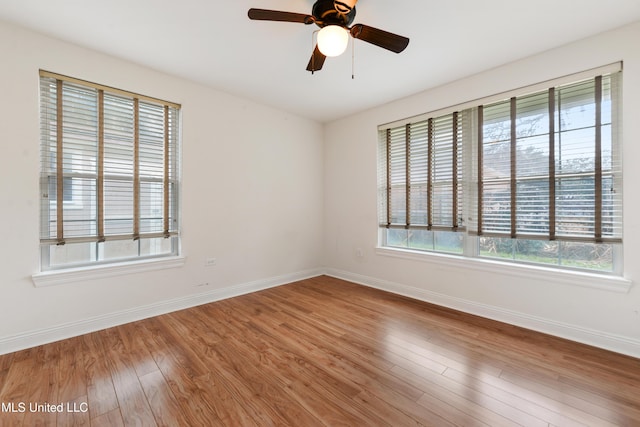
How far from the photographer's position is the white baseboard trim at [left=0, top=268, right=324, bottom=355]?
2264 millimetres

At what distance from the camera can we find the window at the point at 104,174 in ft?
7.98

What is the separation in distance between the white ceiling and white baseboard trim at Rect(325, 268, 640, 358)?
2662 millimetres

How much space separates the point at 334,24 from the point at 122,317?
3404 mm

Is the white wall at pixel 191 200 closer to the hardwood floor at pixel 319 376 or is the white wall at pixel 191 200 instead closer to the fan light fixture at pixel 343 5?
the hardwood floor at pixel 319 376

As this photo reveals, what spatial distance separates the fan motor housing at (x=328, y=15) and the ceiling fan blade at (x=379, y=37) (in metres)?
0.12

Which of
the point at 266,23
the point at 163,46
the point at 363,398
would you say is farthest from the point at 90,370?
the point at 266,23

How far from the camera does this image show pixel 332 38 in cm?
175

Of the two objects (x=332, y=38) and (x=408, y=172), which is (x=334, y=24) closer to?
(x=332, y=38)

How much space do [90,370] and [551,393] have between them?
329 cm

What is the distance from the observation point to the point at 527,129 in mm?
2752

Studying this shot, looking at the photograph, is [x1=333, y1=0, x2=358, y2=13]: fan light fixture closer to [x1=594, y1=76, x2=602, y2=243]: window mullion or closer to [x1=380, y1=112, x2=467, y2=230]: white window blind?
[x1=380, y1=112, x2=467, y2=230]: white window blind

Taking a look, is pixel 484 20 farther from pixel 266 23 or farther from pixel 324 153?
pixel 324 153

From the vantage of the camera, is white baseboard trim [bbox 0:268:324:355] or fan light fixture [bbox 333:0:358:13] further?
white baseboard trim [bbox 0:268:324:355]

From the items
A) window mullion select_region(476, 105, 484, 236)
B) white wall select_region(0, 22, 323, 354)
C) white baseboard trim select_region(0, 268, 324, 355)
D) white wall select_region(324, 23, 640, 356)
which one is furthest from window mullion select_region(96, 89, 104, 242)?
window mullion select_region(476, 105, 484, 236)
